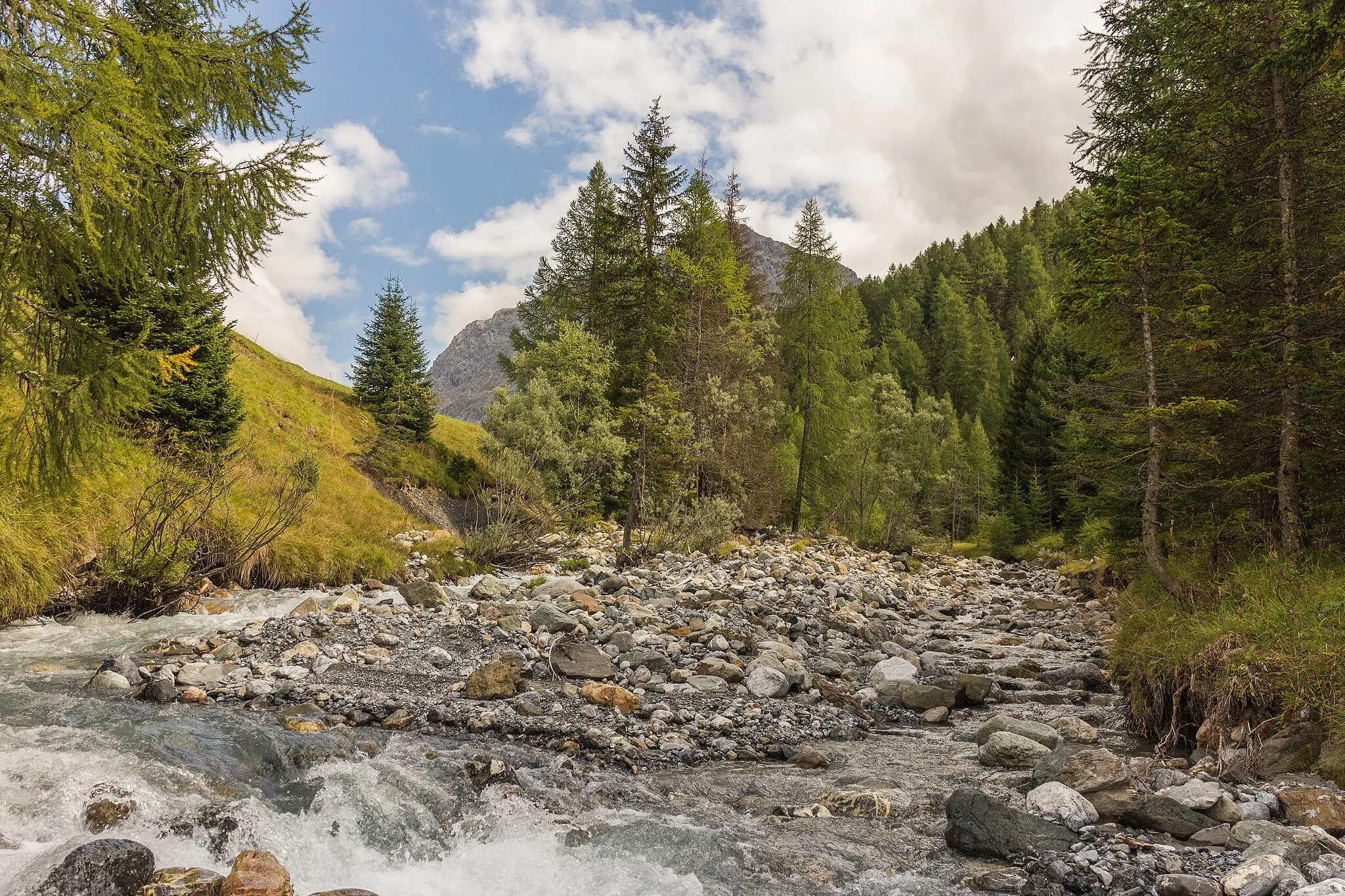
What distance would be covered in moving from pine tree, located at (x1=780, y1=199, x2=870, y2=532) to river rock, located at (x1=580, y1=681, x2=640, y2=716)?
72.3ft

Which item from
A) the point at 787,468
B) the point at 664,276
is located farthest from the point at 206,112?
the point at 787,468

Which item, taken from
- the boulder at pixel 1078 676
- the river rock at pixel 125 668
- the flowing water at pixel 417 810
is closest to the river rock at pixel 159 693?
the flowing water at pixel 417 810

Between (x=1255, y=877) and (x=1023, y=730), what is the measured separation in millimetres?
3128

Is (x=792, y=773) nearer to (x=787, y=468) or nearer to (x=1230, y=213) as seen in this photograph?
(x=1230, y=213)

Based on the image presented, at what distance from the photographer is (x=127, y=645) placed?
26.6 ft

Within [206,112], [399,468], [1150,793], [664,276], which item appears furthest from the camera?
[399,468]

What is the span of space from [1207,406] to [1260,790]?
4.92m

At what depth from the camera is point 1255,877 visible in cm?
368

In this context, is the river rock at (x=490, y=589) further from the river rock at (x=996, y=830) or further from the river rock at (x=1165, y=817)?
the river rock at (x=1165, y=817)

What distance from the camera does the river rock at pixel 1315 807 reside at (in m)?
4.34

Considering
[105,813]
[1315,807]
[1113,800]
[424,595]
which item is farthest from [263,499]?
[1315,807]

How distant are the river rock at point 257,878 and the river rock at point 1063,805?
503 centimetres

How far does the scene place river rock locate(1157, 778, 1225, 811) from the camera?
477 cm

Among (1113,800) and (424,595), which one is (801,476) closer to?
(424,595)
